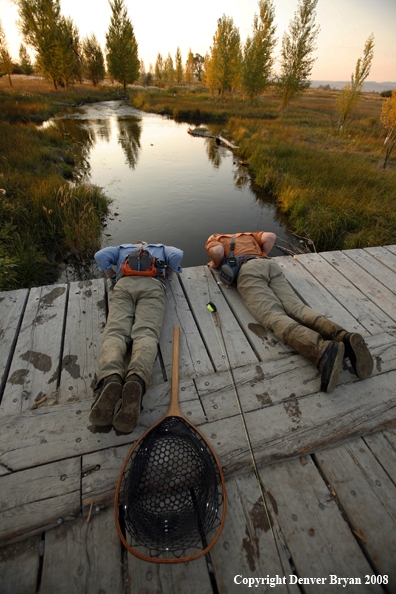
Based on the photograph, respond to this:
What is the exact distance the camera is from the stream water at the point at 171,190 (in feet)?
20.5

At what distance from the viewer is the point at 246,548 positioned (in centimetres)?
131

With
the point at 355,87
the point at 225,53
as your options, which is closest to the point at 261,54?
the point at 225,53

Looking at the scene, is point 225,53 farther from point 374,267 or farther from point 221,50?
point 374,267

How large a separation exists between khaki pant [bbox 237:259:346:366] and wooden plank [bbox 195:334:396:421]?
151mm

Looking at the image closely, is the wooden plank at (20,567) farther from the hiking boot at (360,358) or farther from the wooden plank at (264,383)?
the hiking boot at (360,358)

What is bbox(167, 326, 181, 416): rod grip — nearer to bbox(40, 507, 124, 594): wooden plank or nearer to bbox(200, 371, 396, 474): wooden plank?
bbox(200, 371, 396, 474): wooden plank

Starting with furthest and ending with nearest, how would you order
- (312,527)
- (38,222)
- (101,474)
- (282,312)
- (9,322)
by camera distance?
(38,222) < (282,312) < (9,322) < (101,474) < (312,527)

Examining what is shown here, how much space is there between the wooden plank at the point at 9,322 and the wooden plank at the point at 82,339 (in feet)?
1.41

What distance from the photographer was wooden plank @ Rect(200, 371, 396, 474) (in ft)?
5.40

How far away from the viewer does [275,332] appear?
2.37 metres

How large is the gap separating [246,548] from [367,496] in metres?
0.79

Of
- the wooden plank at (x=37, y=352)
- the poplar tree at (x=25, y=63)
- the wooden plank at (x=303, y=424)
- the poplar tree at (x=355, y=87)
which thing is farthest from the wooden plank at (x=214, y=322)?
the poplar tree at (x=25, y=63)

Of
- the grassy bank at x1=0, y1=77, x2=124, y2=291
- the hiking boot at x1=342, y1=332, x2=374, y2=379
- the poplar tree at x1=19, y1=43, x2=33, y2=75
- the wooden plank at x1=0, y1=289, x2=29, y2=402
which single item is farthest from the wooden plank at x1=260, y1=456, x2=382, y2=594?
the poplar tree at x1=19, y1=43, x2=33, y2=75

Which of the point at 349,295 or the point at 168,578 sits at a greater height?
the point at 349,295
